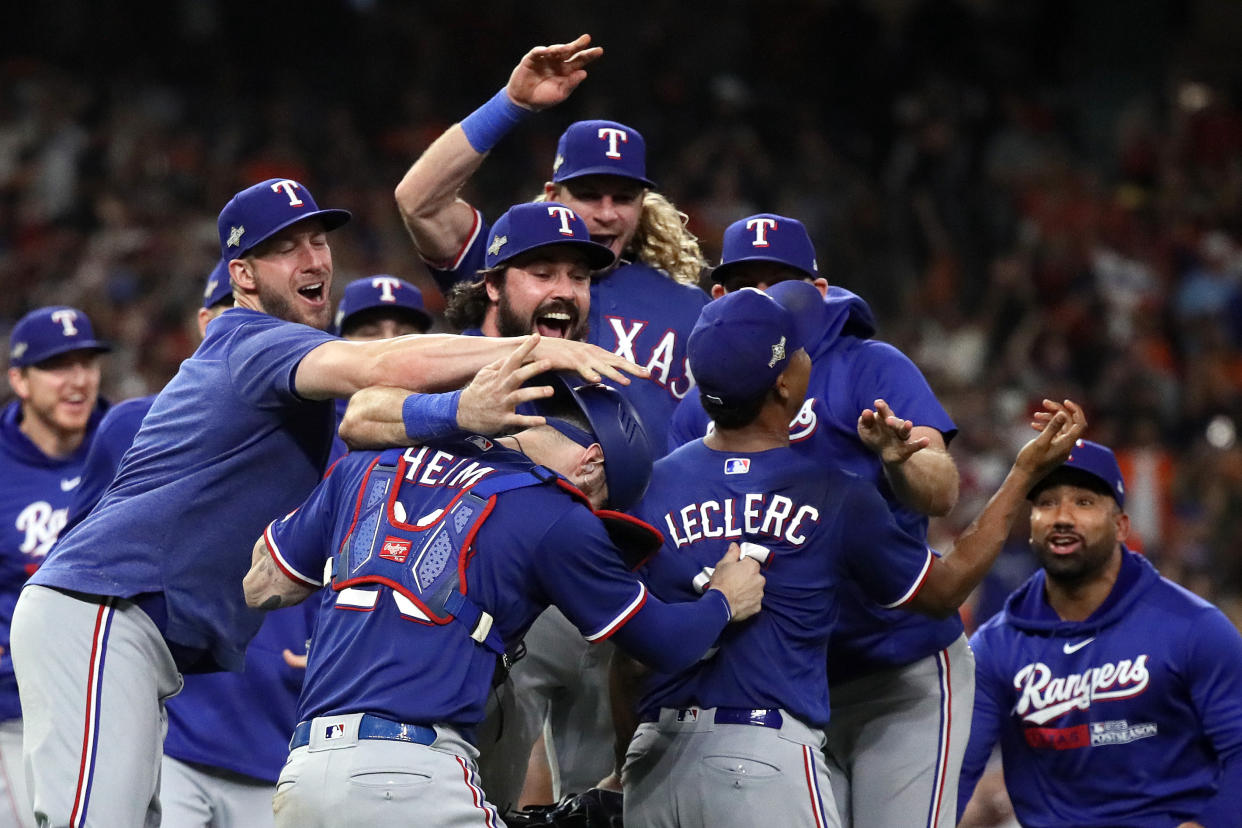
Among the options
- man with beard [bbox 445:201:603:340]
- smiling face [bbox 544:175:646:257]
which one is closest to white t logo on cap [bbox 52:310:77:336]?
smiling face [bbox 544:175:646:257]

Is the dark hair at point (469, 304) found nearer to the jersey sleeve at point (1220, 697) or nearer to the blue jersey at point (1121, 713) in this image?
the blue jersey at point (1121, 713)

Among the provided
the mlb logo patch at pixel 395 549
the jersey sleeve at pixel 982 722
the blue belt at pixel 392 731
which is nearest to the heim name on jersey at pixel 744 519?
the mlb logo patch at pixel 395 549

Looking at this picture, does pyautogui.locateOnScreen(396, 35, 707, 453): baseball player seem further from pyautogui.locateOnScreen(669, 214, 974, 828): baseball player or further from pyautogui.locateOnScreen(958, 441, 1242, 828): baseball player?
pyautogui.locateOnScreen(958, 441, 1242, 828): baseball player

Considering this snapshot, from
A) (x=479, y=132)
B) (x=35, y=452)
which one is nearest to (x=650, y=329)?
(x=479, y=132)

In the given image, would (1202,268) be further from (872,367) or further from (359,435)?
(359,435)

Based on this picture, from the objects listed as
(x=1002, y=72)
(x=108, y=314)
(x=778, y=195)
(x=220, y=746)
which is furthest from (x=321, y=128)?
(x=220, y=746)

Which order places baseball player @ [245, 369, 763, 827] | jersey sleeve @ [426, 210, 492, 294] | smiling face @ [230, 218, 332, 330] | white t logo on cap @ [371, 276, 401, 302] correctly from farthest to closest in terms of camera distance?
white t logo on cap @ [371, 276, 401, 302] → jersey sleeve @ [426, 210, 492, 294] → smiling face @ [230, 218, 332, 330] → baseball player @ [245, 369, 763, 827]
